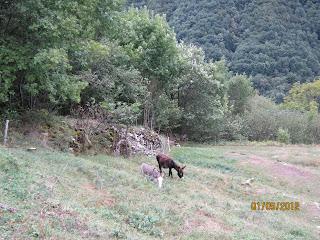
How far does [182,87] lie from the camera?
1716 inches

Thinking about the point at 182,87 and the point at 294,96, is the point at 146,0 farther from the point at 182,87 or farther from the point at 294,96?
the point at 182,87

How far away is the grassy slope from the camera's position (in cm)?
980

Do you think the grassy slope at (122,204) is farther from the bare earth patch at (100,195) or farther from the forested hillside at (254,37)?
the forested hillside at (254,37)

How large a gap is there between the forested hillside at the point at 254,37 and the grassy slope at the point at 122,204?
6840cm

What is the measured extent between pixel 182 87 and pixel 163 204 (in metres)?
29.8

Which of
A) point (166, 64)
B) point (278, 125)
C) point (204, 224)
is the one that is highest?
point (166, 64)

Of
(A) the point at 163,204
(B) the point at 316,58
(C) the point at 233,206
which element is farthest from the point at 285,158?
(B) the point at 316,58

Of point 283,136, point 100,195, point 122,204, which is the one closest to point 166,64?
point 100,195

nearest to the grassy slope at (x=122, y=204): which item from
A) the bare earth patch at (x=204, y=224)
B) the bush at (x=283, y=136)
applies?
the bare earth patch at (x=204, y=224)

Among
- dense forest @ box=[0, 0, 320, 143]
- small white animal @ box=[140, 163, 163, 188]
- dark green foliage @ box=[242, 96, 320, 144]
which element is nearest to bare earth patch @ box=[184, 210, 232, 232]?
small white animal @ box=[140, 163, 163, 188]

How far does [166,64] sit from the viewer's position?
36031mm
